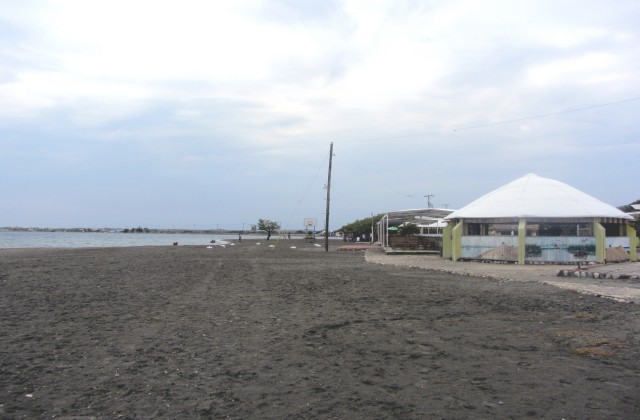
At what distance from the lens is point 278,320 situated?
962cm

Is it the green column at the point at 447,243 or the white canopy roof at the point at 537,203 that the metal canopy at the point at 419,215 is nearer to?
the green column at the point at 447,243

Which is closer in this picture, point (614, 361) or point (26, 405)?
point (26, 405)

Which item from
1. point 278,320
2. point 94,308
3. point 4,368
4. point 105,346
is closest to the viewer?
point 4,368

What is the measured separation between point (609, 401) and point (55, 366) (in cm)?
605

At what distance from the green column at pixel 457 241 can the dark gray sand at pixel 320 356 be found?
46.8 feet

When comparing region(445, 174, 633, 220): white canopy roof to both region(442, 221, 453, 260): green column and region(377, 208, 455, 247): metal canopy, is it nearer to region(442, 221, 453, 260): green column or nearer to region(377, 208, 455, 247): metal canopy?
region(442, 221, 453, 260): green column

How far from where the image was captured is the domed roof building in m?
23.9

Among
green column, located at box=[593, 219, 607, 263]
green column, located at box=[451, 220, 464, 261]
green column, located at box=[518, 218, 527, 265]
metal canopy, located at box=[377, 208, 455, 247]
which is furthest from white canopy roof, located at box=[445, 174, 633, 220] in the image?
metal canopy, located at box=[377, 208, 455, 247]

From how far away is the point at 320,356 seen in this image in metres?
6.80

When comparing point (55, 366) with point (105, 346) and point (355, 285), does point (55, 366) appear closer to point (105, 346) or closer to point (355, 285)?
point (105, 346)

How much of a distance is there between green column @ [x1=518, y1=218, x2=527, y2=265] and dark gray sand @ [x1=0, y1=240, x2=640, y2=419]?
12.1 meters

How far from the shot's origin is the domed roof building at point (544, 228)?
23938mm

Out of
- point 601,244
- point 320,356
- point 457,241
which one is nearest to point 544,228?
point 601,244

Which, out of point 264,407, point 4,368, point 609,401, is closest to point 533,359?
point 609,401
